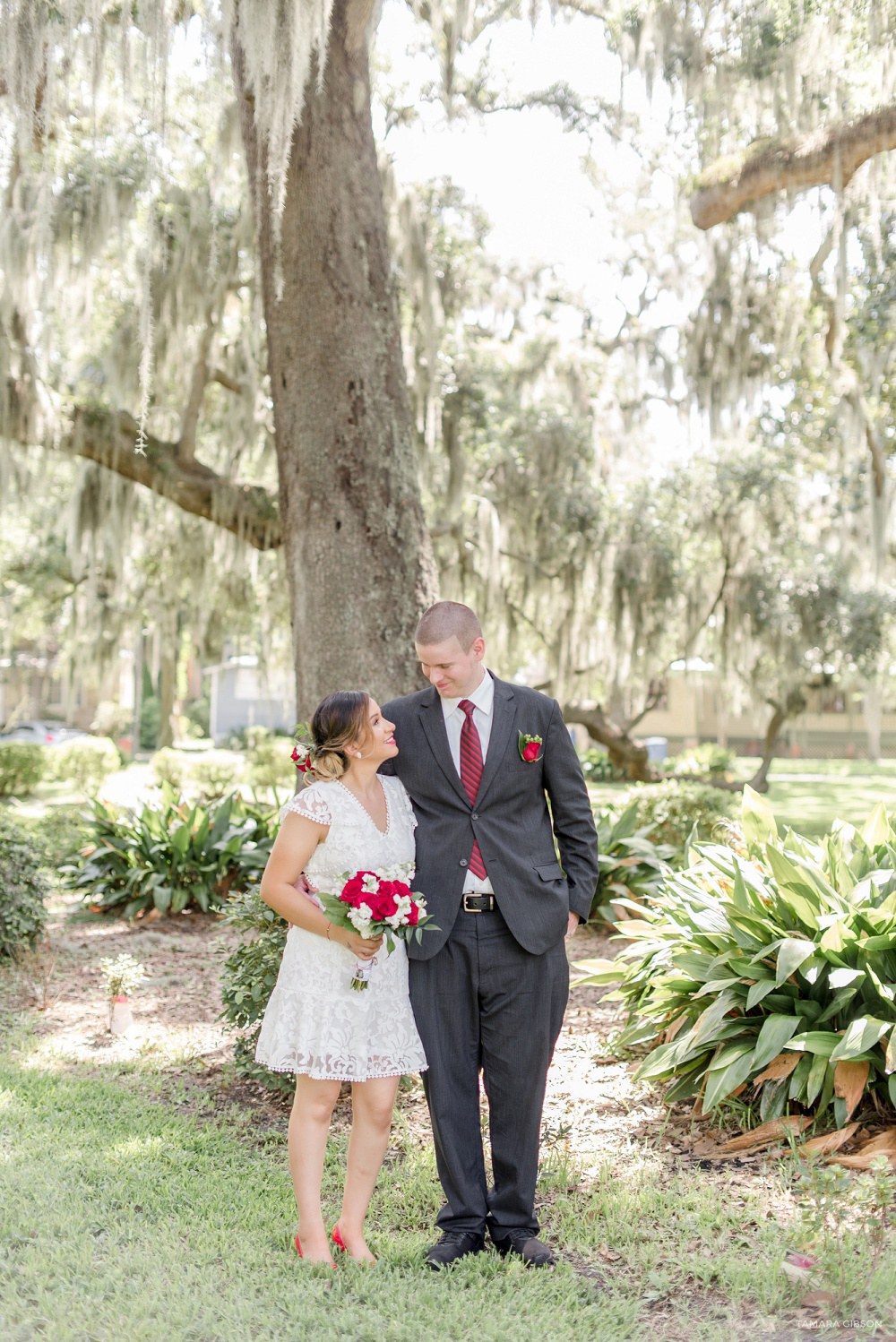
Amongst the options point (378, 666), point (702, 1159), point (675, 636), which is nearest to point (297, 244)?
point (378, 666)

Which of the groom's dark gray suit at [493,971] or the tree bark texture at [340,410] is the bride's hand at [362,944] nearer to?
the groom's dark gray suit at [493,971]

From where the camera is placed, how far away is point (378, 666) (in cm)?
559

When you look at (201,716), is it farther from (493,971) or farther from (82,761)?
(493,971)

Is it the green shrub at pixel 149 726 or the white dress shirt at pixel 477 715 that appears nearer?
the white dress shirt at pixel 477 715

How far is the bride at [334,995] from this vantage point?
289 centimetres

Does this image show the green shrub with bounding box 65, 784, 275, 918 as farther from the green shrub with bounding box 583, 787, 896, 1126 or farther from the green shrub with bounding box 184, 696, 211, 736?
the green shrub with bounding box 184, 696, 211, 736

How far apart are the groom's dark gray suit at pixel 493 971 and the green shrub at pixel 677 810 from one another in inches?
205

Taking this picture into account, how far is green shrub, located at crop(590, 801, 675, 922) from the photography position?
701 cm

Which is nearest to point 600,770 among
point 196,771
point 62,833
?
point 196,771

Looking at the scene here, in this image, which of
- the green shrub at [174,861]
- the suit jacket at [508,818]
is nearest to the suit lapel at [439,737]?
the suit jacket at [508,818]

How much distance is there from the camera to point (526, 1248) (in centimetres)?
296

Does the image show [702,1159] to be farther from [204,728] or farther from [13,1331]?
[204,728]

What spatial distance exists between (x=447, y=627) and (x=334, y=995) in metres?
1.03

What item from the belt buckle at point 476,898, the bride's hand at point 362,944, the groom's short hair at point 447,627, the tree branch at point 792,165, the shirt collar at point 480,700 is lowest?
the bride's hand at point 362,944
